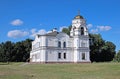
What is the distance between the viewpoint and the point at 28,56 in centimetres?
10038

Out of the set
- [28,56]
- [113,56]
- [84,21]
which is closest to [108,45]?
[113,56]

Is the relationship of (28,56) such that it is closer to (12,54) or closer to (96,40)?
(12,54)

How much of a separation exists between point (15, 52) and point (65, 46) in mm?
26817

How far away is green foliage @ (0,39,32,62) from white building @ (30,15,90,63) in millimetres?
19815

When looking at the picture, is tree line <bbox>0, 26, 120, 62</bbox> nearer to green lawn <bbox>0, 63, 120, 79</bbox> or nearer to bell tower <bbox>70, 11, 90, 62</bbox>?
bell tower <bbox>70, 11, 90, 62</bbox>

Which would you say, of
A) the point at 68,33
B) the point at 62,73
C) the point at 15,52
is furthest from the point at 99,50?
the point at 62,73

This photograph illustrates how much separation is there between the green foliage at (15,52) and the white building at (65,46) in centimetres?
1982

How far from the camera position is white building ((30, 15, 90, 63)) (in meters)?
77.7

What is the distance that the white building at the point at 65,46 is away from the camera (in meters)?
77.7

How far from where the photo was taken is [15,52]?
100 m

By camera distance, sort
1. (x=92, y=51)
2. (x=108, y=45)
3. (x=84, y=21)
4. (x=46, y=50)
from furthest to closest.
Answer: (x=108, y=45) < (x=92, y=51) < (x=84, y=21) < (x=46, y=50)

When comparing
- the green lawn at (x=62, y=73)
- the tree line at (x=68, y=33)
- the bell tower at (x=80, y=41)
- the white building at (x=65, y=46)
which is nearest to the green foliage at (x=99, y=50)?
the tree line at (x=68, y=33)

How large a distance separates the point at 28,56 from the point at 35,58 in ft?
54.6

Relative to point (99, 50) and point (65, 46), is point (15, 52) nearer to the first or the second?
point (65, 46)
